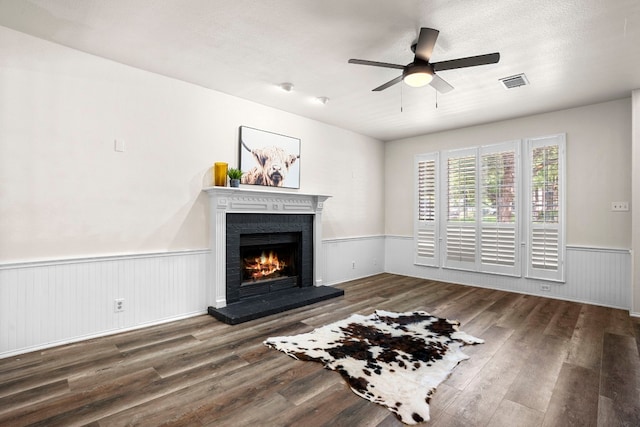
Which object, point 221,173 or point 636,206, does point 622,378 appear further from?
point 221,173

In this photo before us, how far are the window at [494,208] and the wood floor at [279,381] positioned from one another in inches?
59.4

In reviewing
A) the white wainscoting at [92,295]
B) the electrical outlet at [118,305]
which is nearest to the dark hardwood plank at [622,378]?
the white wainscoting at [92,295]

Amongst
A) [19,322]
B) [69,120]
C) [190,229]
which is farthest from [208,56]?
[19,322]

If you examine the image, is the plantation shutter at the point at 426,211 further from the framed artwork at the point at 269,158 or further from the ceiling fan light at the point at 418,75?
the ceiling fan light at the point at 418,75

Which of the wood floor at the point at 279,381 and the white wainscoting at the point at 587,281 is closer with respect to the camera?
the wood floor at the point at 279,381

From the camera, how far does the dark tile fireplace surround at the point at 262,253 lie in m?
4.04

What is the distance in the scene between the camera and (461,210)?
5797mm

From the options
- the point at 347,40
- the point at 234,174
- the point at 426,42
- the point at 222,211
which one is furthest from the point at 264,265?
the point at 426,42

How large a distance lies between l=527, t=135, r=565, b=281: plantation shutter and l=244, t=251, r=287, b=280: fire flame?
3935 mm

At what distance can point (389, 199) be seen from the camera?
693cm

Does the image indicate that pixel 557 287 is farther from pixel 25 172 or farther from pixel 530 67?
pixel 25 172

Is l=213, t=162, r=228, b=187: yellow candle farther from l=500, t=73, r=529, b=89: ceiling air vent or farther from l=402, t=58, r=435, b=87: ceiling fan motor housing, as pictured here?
l=500, t=73, r=529, b=89: ceiling air vent

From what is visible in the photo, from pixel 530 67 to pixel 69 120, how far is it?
4703mm

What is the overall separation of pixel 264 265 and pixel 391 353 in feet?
7.98
